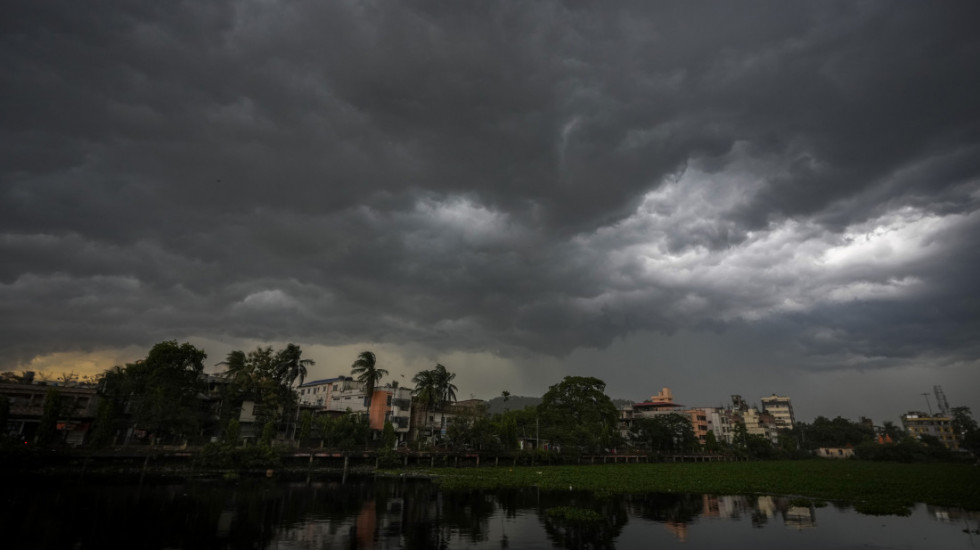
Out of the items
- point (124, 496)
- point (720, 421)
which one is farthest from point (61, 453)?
point (720, 421)

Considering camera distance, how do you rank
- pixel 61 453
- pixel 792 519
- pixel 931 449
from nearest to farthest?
pixel 792 519 < pixel 61 453 < pixel 931 449

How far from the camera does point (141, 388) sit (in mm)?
59375

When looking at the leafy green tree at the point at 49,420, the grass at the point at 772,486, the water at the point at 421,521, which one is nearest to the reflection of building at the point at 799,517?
the water at the point at 421,521

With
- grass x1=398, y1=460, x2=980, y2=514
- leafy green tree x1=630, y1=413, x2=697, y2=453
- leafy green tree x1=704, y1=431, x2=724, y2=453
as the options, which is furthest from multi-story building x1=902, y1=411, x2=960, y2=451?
grass x1=398, y1=460, x2=980, y2=514

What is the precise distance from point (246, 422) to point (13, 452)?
1153 inches

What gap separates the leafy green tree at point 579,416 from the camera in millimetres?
93688

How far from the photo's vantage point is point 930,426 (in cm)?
19138

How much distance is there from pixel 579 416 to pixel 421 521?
3208 inches

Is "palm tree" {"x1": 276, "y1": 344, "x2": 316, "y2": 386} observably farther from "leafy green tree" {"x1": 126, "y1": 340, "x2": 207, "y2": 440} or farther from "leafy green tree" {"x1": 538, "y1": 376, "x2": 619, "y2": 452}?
"leafy green tree" {"x1": 538, "y1": 376, "x2": 619, "y2": 452}

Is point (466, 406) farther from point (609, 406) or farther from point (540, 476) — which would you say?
point (540, 476)

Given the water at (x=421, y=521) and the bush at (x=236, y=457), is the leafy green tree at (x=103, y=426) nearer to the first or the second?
the bush at (x=236, y=457)

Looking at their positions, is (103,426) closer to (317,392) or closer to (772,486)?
(317,392)

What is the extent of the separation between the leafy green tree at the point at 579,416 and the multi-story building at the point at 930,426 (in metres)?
165

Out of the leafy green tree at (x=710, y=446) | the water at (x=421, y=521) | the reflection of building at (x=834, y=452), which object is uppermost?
the leafy green tree at (x=710, y=446)
